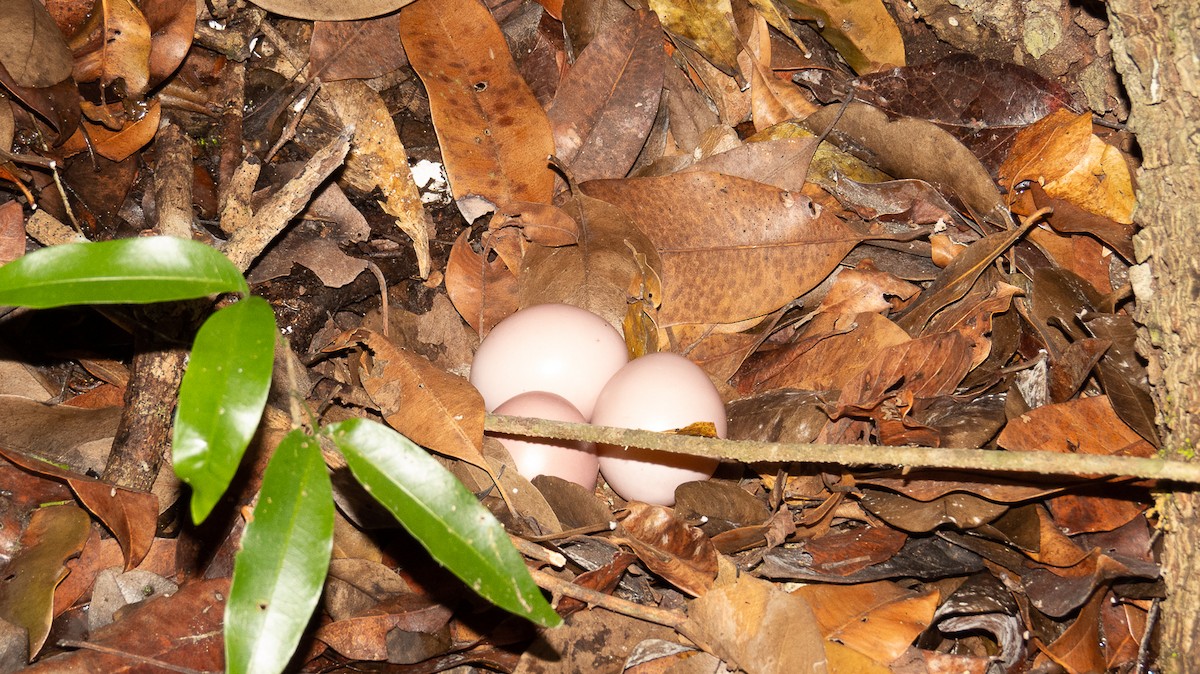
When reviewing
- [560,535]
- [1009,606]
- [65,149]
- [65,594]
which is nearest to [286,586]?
[560,535]

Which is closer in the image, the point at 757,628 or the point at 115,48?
the point at 757,628

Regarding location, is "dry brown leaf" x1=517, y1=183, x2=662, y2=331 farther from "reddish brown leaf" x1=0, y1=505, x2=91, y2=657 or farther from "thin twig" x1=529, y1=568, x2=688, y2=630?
"reddish brown leaf" x1=0, y1=505, x2=91, y2=657

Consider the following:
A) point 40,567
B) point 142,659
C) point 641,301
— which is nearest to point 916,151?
point 641,301

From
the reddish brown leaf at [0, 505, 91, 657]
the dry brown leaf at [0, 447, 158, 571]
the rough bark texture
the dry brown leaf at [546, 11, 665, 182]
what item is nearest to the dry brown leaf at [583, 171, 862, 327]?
the dry brown leaf at [546, 11, 665, 182]

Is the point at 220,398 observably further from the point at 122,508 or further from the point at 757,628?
the point at 757,628

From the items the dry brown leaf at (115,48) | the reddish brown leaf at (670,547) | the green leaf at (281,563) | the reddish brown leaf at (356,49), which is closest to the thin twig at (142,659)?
the green leaf at (281,563)

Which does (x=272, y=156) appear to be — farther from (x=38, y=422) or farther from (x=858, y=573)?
(x=858, y=573)
